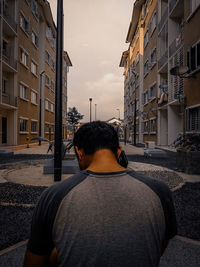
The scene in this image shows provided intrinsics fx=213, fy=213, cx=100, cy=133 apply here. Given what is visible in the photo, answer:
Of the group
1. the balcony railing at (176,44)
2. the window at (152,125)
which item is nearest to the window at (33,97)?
the window at (152,125)

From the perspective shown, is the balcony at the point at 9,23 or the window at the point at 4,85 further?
the window at the point at 4,85

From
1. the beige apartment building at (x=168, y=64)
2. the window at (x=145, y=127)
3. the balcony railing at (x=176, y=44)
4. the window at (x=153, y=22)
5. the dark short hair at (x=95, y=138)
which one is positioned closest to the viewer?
the dark short hair at (x=95, y=138)

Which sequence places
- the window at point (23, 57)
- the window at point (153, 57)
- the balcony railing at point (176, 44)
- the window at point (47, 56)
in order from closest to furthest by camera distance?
1. the balcony railing at point (176, 44)
2. the window at point (23, 57)
3. the window at point (153, 57)
4. the window at point (47, 56)

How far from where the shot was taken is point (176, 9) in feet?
53.2

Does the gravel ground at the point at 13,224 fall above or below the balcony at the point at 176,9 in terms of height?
below

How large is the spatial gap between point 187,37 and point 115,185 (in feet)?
49.2

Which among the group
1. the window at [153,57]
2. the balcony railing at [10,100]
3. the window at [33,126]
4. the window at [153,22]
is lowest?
the window at [33,126]

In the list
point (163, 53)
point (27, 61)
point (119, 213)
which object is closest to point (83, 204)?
point (119, 213)

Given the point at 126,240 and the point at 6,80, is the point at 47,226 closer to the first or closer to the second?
the point at 126,240

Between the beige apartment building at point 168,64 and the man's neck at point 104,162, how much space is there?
26.5 ft

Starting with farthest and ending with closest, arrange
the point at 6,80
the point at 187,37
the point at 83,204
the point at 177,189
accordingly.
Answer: the point at 6,80, the point at 187,37, the point at 177,189, the point at 83,204

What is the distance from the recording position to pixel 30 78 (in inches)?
874

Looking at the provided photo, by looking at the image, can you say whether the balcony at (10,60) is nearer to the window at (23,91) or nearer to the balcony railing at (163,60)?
the window at (23,91)

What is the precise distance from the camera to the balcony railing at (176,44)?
50.3 ft
